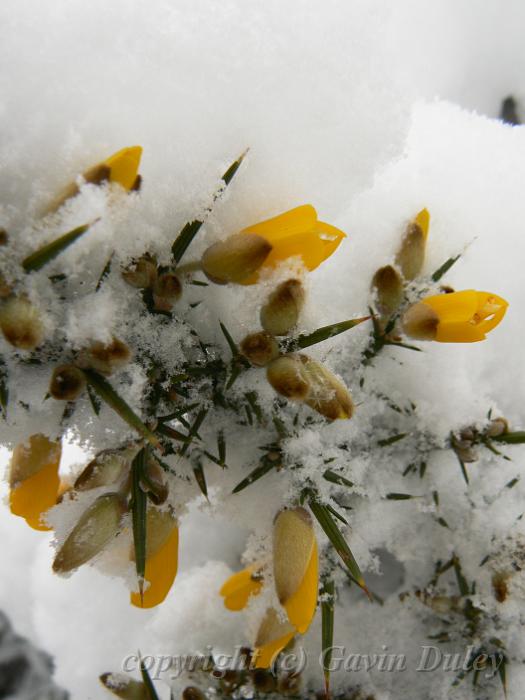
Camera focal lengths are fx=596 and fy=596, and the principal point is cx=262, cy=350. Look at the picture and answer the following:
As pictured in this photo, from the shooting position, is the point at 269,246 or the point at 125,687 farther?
the point at 125,687

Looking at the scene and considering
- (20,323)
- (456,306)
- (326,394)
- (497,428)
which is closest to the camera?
(20,323)

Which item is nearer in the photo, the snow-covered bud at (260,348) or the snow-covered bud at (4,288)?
the snow-covered bud at (4,288)

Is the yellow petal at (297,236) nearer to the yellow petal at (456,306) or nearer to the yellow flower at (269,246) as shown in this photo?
the yellow flower at (269,246)

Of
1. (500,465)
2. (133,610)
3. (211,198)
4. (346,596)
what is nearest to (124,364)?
(211,198)

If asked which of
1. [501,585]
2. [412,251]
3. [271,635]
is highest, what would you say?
[412,251]

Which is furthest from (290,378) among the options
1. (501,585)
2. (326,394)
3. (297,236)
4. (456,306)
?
(501,585)

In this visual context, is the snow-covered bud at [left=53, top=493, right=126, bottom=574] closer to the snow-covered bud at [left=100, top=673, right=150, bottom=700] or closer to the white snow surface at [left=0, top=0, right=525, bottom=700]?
the white snow surface at [left=0, top=0, right=525, bottom=700]

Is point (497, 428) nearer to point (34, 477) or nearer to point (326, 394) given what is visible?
point (326, 394)

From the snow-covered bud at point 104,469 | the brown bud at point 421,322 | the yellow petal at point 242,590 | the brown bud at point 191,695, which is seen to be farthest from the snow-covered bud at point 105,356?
the brown bud at point 191,695
